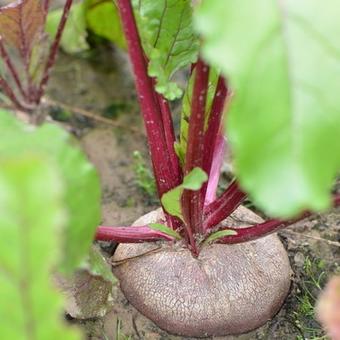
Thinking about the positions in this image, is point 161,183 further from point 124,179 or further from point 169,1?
point 124,179

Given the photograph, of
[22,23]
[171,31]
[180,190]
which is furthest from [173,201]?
[22,23]

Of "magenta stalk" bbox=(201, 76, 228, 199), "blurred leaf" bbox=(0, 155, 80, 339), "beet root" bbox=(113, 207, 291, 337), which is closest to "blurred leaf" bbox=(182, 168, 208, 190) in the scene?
"magenta stalk" bbox=(201, 76, 228, 199)

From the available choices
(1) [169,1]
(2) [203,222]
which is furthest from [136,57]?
(2) [203,222]

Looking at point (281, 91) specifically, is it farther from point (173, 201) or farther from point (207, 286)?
point (207, 286)

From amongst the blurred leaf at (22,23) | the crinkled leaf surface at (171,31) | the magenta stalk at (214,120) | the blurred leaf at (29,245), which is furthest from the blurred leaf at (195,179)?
the blurred leaf at (22,23)

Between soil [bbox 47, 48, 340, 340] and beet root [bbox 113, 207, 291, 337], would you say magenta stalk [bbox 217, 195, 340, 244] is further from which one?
soil [bbox 47, 48, 340, 340]

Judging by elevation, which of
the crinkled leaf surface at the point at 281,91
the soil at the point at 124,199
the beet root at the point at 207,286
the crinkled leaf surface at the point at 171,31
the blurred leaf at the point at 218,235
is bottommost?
the soil at the point at 124,199

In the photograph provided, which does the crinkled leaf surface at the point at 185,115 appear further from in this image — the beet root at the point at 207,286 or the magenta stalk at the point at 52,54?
the magenta stalk at the point at 52,54
